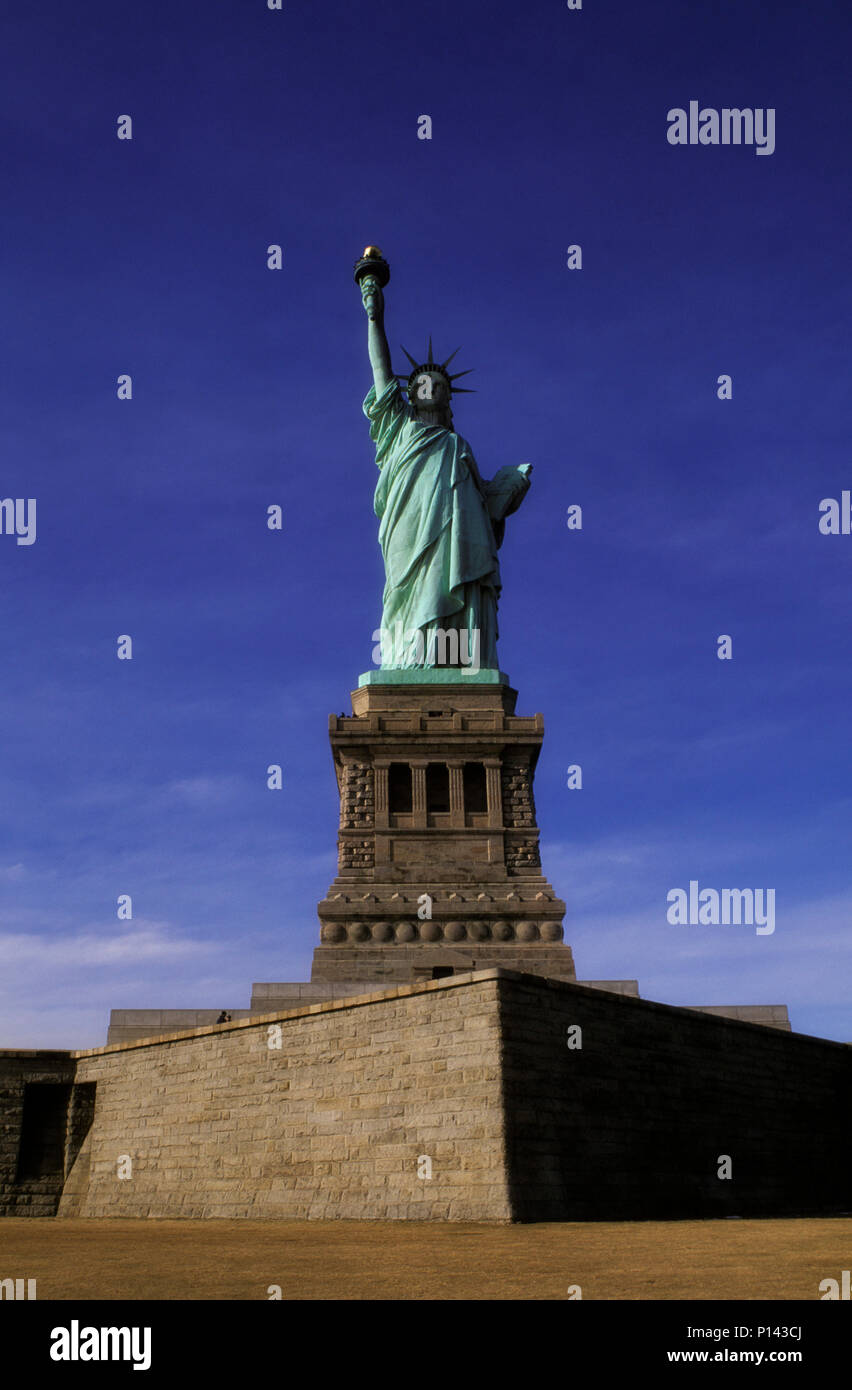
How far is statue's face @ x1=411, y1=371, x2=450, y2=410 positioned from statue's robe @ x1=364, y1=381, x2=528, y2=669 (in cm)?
49

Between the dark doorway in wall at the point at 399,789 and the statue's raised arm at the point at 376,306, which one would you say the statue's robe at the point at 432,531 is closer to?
the statue's raised arm at the point at 376,306

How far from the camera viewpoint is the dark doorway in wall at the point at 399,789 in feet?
101

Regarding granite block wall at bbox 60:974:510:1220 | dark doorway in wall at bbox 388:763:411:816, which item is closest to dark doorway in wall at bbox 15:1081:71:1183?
granite block wall at bbox 60:974:510:1220

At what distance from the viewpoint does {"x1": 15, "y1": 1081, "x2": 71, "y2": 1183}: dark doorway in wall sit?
21.2 metres

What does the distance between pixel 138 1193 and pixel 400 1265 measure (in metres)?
11.5

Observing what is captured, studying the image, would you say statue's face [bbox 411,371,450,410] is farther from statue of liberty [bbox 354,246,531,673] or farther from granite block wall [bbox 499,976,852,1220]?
granite block wall [bbox 499,976,852,1220]

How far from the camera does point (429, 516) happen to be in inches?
1406

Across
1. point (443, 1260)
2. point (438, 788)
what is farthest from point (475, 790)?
point (443, 1260)

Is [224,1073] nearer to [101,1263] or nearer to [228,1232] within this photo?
[228,1232]

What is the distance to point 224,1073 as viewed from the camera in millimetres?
18641

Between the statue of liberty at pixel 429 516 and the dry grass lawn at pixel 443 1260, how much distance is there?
71.1 feet

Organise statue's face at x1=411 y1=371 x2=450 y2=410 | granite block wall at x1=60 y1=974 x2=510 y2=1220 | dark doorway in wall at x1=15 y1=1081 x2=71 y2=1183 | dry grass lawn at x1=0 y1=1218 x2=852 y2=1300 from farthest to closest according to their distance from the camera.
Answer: statue's face at x1=411 y1=371 x2=450 y2=410
dark doorway in wall at x1=15 y1=1081 x2=71 y2=1183
granite block wall at x1=60 y1=974 x2=510 y2=1220
dry grass lawn at x1=0 y1=1218 x2=852 y2=1300
